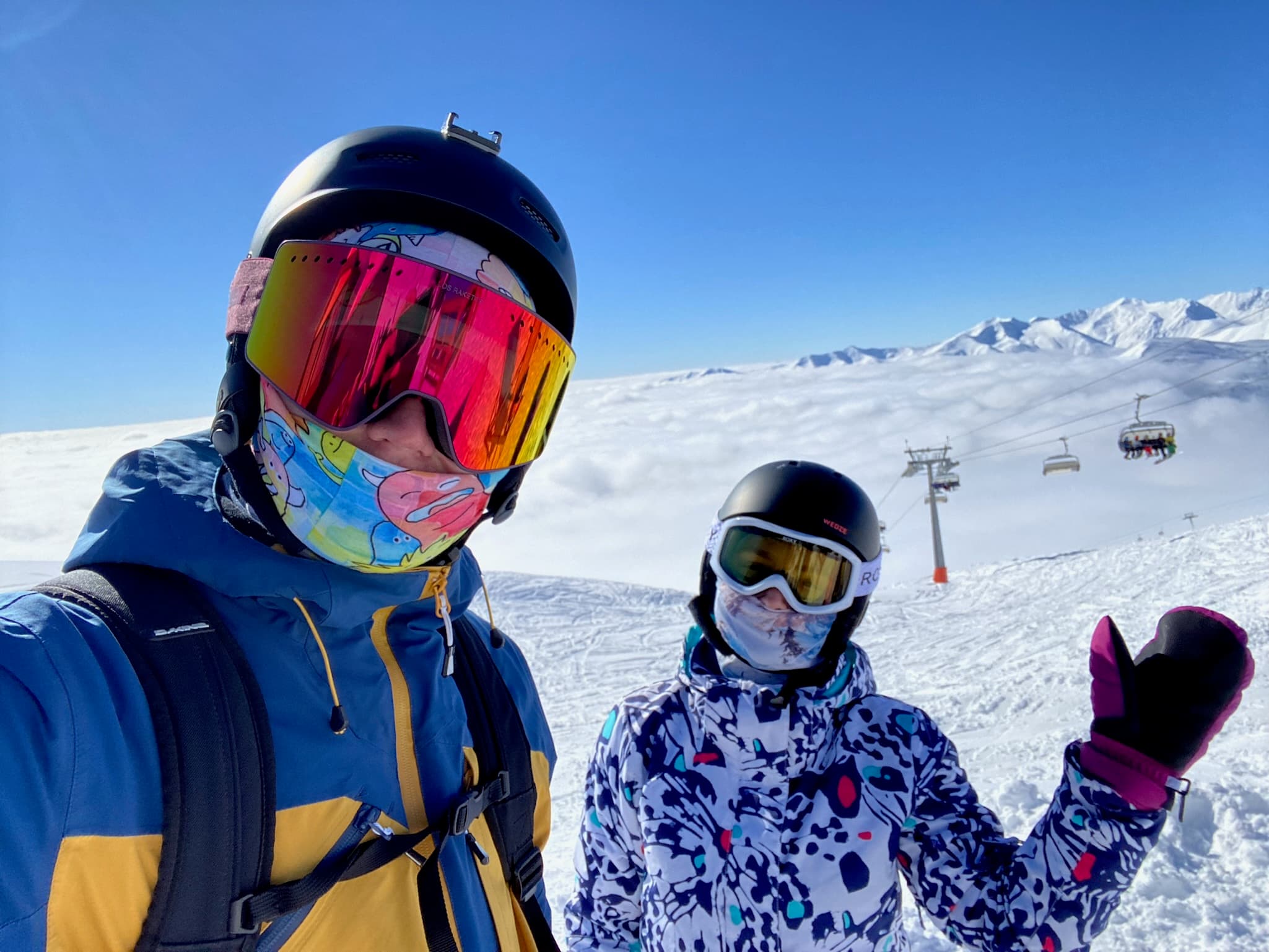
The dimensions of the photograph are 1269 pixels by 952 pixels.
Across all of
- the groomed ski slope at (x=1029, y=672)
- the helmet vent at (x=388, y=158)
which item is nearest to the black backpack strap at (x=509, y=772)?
the helmet vent at (x=388, y=158)

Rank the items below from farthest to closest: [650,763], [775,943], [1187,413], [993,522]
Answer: [1187,413], [993,522], [650,763], [775,943]

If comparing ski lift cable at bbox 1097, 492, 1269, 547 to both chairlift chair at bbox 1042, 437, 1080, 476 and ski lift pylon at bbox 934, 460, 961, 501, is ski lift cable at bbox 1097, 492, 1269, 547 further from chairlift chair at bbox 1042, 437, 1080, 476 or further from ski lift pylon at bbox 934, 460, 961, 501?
chairlift chair at bbox 1042, 437, 1080, 476

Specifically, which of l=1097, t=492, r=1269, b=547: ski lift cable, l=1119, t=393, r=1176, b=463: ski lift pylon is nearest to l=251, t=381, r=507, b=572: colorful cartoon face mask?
l=1119, t=393, r=1176, b=463: ski lift pylon

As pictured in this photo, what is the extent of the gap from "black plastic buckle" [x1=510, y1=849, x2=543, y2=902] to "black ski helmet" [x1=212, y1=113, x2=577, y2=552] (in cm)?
84

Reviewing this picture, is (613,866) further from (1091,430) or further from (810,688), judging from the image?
(1091,430)

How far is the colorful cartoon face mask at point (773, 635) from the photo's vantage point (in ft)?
7.20

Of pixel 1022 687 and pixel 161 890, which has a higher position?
pixel 161 890

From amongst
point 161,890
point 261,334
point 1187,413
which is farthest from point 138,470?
point 1187,413

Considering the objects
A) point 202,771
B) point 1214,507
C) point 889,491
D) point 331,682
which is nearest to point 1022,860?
point 331,682

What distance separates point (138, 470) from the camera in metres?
1.20

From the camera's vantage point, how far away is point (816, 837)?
1802 millimetres

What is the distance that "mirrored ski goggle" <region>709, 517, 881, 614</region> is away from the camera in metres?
2.29

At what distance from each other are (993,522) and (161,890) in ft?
427

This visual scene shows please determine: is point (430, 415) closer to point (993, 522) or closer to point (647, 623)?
point (647, 623)
